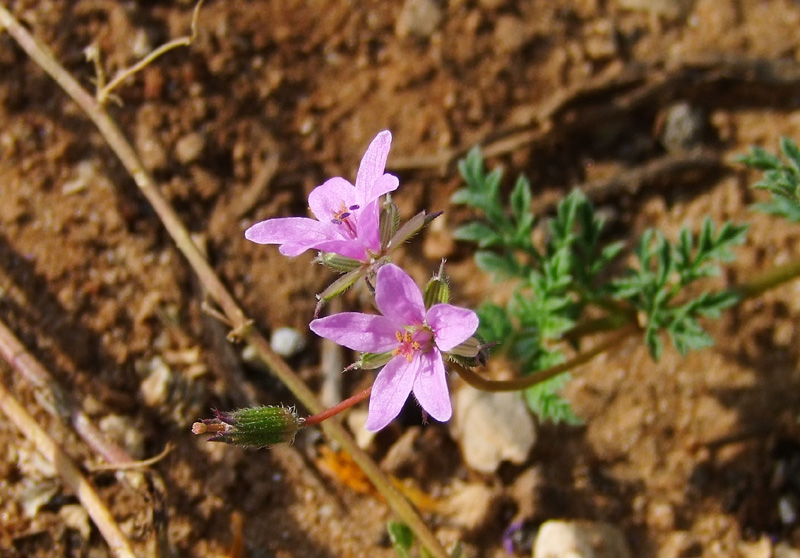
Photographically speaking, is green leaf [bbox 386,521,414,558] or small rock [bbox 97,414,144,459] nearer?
green leaf [bbox 386,521,414,558]

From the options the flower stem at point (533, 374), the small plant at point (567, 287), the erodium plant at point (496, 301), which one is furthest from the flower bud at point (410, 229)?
the small plant at point (567, 287)

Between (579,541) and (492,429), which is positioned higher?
(492,429)

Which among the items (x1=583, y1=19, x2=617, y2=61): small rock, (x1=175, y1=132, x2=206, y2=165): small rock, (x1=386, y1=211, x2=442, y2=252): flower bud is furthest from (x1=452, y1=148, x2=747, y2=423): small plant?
(x1=175, y1=132, x2=206, y2=165): small rock

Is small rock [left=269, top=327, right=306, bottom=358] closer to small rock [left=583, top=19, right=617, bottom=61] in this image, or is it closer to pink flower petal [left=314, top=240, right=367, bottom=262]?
pink flower petal [left=314, top=240, right=367, bottom=262]

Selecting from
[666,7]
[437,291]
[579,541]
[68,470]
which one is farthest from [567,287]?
[68,470]

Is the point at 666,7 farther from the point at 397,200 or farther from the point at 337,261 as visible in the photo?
the point at 337,261

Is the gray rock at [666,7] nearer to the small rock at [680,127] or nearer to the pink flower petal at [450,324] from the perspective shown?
the small rock at [680,127]

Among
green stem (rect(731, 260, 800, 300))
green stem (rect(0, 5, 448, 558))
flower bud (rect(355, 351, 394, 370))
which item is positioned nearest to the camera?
flower bud (rect(355, 351, 394, 370))
